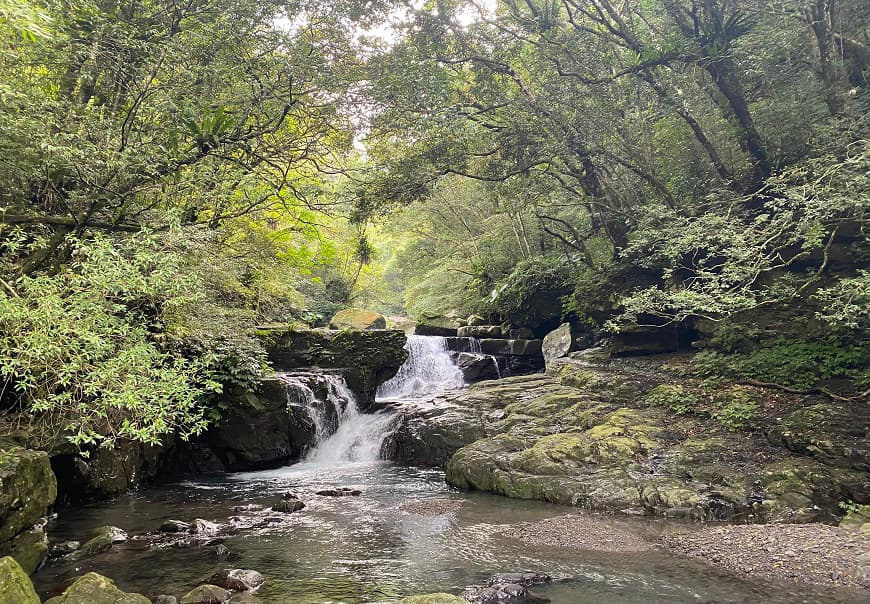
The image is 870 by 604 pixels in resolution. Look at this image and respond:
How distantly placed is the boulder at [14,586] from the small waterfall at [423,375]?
38.5ft

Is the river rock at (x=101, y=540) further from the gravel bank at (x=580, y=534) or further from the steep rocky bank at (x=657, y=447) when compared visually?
the steep rocky bank at (x=657, y=447)

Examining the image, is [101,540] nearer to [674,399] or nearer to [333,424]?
[333,424]

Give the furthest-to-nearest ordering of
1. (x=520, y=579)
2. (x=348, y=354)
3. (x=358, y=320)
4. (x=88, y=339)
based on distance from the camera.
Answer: (x=358, y=320), (x=348, y=354), (x=520, y=579), (x=88, y=339)

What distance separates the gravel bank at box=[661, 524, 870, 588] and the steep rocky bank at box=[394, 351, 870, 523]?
26.7 inches

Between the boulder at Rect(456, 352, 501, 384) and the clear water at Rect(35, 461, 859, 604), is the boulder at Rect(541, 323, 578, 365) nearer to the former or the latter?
the boulder at Rect(456, 352, 501, 384)

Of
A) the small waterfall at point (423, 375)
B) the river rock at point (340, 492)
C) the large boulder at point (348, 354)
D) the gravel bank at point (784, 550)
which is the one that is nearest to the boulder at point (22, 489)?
the river rock at point (340, 492)

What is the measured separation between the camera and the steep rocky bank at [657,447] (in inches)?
275

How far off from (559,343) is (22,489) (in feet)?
46.0

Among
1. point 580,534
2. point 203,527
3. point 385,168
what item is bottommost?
point 580,534

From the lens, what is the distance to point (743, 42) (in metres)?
10.8

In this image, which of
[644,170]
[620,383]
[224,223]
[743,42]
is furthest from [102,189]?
[743,42]

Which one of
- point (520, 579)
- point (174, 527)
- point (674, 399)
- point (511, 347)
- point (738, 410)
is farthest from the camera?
point (511, 347)

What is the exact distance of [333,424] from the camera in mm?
12773

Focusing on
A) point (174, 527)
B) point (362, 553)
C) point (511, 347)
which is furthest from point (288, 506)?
point (511, 347)
